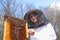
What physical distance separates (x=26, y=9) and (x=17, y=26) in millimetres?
238

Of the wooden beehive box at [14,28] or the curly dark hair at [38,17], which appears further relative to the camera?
the curly dark hair at [38,17]

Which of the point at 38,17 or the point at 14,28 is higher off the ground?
the point at 38,17

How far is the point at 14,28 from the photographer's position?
1952 mm

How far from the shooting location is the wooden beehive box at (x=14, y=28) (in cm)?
192

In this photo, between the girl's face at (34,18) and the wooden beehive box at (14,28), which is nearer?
the wooden beehive box at (14,28)

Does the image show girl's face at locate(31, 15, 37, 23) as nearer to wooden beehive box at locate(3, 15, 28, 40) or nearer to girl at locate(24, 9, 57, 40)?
girl at locate(24, 9, 57, 40)

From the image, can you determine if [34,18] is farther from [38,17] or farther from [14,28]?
[14,28]

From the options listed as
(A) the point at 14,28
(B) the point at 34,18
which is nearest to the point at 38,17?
(B) the point at 34,18

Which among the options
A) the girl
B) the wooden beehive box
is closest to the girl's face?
the girl

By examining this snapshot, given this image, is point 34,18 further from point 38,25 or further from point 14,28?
point 14,28

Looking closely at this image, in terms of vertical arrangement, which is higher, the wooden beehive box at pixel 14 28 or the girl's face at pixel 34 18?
the girl's face at pixel 34 18

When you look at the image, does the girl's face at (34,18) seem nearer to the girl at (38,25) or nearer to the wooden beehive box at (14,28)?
the girl at (38,25)

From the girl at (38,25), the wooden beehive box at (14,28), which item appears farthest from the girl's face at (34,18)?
the wooden beehive box at (14,28)

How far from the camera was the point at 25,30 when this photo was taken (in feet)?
6.59
